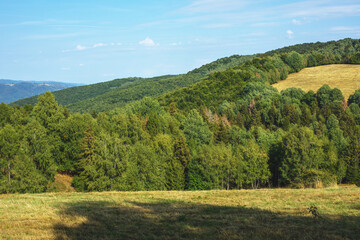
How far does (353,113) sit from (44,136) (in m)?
91.2

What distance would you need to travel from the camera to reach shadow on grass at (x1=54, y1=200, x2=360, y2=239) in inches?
504

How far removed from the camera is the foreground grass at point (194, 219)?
13.0 m

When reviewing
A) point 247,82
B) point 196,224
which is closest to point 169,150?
point 196,224

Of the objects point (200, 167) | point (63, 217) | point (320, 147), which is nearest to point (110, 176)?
point (200, 167)

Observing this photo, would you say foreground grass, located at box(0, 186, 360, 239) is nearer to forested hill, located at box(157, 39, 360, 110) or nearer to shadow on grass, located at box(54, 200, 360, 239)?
shadow on grass, located at box(54, 200, 360, 239)

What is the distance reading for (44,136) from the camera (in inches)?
2057

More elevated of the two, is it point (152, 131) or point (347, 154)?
point (152, 131)

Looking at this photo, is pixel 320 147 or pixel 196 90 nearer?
pixel 320 147

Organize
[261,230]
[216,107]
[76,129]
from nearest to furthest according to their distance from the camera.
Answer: [261,230], [76,129], [216,107]

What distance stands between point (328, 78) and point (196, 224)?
134620mm

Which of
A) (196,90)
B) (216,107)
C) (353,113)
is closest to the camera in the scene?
(353,113)

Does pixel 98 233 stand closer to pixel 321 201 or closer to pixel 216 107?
pixel 321 201

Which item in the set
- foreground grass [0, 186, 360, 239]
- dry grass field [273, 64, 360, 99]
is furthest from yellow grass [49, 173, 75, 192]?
dry grass field [273, 64, 360, 99]

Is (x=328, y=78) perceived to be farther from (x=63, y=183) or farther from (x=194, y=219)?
(x=194, y=219)
